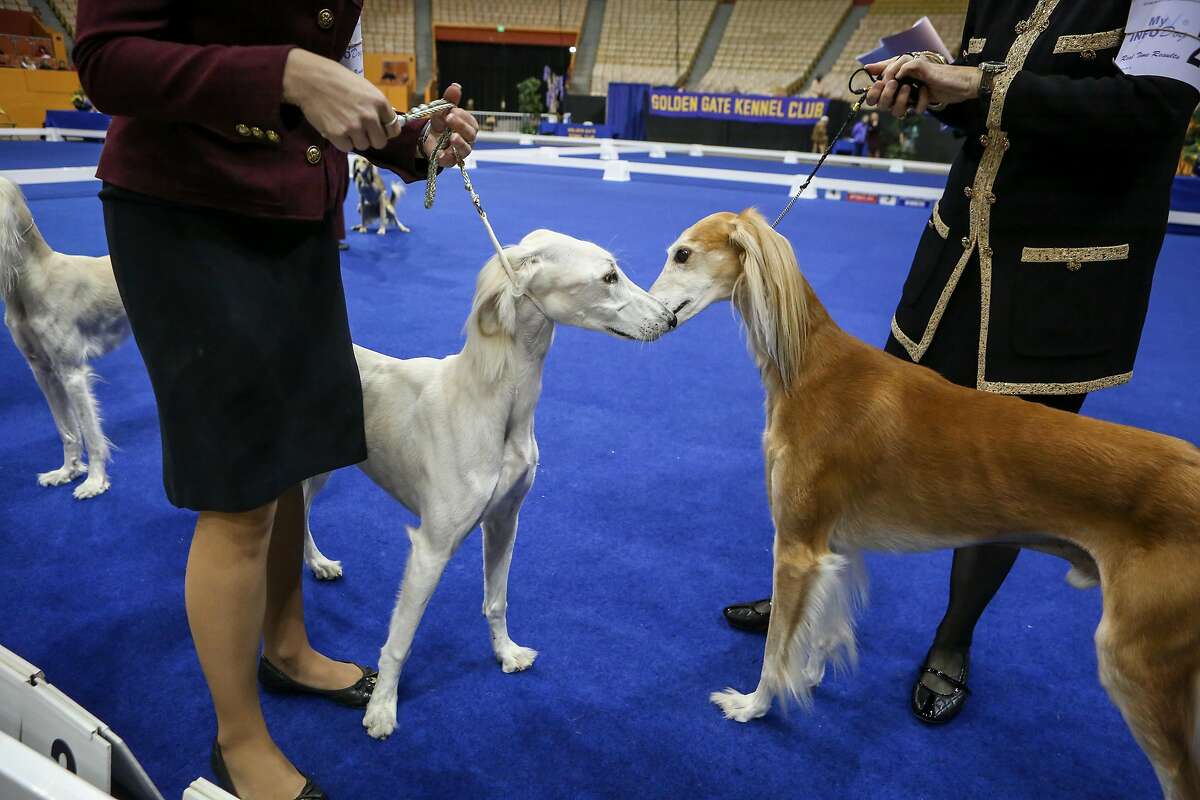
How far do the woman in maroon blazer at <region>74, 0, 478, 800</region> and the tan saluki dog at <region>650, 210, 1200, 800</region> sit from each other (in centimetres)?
90

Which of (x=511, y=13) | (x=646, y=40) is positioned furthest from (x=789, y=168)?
(x=511, y=13)

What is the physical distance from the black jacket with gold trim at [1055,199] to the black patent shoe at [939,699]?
889mm

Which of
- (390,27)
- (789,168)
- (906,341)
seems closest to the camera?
(906,341)

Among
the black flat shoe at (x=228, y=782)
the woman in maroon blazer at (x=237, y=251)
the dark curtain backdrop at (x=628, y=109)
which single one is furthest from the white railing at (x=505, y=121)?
the black flat shoe at (x=228, y=782)

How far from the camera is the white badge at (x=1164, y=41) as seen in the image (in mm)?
1499

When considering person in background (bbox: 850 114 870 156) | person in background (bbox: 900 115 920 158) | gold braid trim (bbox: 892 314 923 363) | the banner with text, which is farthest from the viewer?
the banner with text

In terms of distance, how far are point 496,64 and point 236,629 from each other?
31521mm

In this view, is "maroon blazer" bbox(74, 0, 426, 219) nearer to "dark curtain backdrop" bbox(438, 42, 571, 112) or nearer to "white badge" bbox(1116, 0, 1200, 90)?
"white badge" bbox(1116, 0, 1200, 90)

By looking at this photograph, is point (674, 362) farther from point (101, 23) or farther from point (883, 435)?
point (101, 23)

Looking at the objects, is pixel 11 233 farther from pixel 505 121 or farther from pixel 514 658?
pixel 505 121

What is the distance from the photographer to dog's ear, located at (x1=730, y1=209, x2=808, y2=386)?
196cm

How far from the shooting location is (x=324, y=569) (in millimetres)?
2621

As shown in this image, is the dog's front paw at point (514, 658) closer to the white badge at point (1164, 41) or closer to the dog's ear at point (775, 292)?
the dog's ear at point (775, 292)

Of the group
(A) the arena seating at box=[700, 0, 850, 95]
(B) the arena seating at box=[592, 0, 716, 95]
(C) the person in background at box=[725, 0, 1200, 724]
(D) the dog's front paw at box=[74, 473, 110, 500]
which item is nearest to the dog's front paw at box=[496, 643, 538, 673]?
(C) the person in background at box=[725, 0, 1200, 724]
